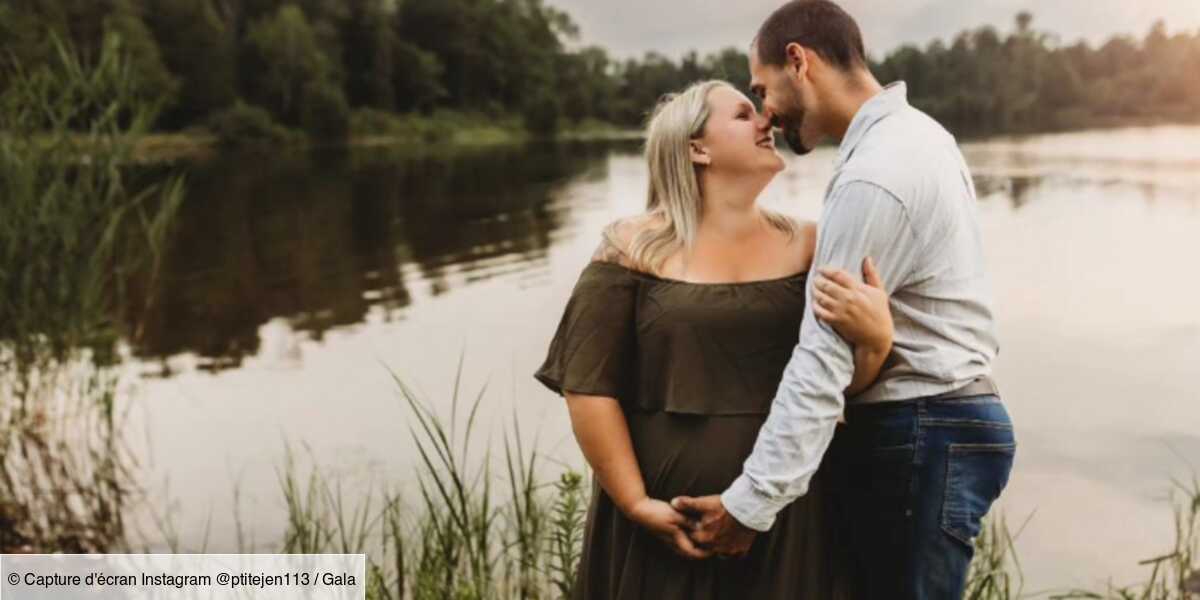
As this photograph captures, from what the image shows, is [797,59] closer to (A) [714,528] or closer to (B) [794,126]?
(B) [794,126]

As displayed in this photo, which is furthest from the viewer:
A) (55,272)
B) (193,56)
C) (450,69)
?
(450,69)

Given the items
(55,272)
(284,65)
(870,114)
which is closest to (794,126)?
(870,114)

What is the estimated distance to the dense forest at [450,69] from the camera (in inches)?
1838

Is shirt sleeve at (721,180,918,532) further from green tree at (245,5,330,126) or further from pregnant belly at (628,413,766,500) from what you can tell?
green tree at (245,5,330,126)

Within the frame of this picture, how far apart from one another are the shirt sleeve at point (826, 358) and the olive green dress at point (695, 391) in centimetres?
16

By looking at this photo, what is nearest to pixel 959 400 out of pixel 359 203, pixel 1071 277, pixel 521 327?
pixel 521 327

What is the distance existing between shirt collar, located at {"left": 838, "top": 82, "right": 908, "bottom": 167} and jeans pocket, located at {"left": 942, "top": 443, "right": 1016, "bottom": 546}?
59 centimetres

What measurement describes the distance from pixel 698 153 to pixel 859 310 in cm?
54

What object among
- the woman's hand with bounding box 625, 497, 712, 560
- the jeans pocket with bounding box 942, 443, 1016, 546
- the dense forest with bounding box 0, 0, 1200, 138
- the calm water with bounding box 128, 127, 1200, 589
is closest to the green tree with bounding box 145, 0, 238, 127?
the dense forest with bounding box 0, 0, 1200, 138

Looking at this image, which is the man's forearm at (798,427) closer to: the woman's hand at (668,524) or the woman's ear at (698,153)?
the woman's hand at (668,524)

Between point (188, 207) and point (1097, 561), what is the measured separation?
66.8ft

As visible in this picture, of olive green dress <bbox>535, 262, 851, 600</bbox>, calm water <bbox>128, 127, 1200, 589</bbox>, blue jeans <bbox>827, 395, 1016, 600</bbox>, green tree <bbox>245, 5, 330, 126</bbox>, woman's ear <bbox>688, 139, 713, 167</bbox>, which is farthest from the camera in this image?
green tree <bbox>245, 5, 330, 126</bbox>

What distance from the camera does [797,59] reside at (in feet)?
7.71

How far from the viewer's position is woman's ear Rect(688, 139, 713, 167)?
7.91 feet
